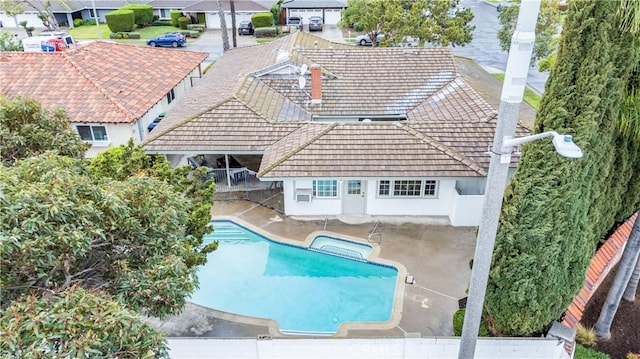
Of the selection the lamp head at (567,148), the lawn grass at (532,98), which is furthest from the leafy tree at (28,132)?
the lawn grass at (532,98)

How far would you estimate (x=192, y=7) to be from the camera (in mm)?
56000

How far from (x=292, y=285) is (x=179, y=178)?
5654 mm

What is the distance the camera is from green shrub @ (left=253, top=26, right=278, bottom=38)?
5181cm

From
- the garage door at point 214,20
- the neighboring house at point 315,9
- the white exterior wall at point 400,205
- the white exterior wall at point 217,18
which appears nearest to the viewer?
the white exterior wall at point 400,205

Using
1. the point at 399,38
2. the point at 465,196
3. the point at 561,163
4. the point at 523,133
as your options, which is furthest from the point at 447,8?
the point at 561,163

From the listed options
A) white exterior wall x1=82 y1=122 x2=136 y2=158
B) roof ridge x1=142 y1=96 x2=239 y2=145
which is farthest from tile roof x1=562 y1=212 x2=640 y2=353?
white exterior wall x1=82 y1=122 x2=136 y2=158

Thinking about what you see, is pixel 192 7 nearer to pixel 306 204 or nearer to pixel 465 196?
pixel 306 204

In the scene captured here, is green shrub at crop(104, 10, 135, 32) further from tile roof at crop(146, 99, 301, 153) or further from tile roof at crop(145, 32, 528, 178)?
tile roof at crop(146, 99, 301, 153)

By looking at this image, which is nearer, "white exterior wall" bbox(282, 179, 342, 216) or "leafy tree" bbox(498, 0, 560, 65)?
"white exterior wall" bbox(282, 179, 342, 216)

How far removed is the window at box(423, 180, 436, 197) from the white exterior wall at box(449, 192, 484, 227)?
884 millimetres

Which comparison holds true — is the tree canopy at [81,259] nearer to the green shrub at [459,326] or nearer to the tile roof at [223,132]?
the green shrub at [459,326]

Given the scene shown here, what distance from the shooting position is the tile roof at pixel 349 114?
59.5 feet

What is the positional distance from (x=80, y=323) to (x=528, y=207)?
30.1ft

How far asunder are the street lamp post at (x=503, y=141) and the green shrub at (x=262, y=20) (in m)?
50.1
